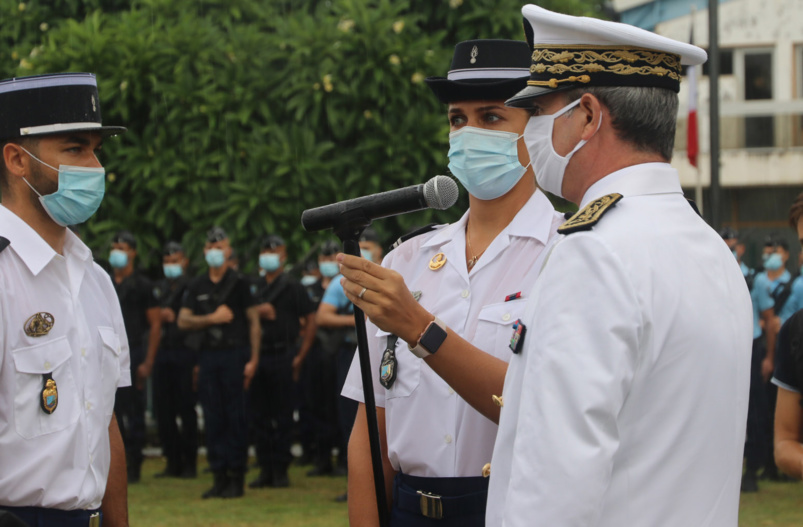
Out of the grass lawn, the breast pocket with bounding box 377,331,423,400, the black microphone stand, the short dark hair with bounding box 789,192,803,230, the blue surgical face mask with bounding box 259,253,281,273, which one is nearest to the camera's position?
the black microphone stand

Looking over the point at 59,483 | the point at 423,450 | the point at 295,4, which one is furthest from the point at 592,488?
the point at 295,4

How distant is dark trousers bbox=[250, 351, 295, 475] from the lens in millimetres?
9883

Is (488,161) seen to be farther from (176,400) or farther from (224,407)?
(176,400)

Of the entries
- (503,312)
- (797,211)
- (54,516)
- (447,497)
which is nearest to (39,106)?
(54,516)

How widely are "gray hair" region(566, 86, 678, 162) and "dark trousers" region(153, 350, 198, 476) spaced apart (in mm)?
8824

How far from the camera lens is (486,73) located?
303 centimetres

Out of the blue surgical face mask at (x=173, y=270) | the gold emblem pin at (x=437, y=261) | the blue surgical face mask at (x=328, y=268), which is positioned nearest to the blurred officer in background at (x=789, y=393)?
the gold emblem pin at (x=437, y=261)

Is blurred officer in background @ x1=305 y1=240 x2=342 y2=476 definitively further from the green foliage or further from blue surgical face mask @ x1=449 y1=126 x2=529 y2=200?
blue surgical face mask @ x1=449 y1=126 x2=529 y2=200

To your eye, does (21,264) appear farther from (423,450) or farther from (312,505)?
(312,505)

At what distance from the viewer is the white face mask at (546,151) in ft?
7.29

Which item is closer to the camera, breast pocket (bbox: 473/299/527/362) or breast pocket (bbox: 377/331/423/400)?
breast pocket (bbox: 473/299/527/362)

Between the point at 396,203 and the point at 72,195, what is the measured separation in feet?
4.33

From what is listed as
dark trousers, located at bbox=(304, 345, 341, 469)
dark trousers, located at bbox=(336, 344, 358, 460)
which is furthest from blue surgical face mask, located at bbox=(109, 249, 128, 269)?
dark trousers, located at bbox=(336, 344, 358, 460)

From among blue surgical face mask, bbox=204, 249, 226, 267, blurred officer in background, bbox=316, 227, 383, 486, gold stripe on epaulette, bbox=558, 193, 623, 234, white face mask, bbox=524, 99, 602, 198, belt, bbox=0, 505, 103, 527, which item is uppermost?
white face mask, bbox=524, 99, 602, 198
